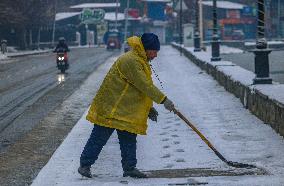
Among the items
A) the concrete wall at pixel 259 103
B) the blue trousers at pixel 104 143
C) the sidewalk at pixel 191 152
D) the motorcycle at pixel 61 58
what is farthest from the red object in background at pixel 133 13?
the blue trousers at pixel 104 143

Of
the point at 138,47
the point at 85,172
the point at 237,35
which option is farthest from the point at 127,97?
the point at 237,35

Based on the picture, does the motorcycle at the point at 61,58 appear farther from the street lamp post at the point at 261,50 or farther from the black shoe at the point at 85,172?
the black shoe at the point at 85,172

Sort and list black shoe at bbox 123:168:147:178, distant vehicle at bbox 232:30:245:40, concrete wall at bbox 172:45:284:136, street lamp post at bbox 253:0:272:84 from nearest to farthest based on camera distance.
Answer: black shoe at bbox 123:168:147:178 → concrete wall at bbox 172:45:284:136 → street lamp post at bbox 253:0:272:84 → distant vehicle at bbox 232:30:245:40

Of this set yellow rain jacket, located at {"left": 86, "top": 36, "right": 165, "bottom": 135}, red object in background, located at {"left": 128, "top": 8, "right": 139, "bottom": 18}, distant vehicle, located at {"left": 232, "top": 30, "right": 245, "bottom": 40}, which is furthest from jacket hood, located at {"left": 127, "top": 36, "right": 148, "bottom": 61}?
red object in background, located at {"left": 128, "top": 8, "right": 139, "bottom": 18}

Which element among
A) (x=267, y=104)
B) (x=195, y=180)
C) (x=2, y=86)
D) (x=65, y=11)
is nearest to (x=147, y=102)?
(x=195, y=180)

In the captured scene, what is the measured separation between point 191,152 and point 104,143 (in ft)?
5.57

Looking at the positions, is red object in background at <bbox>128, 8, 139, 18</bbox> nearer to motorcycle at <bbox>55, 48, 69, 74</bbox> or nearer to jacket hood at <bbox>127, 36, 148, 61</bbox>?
motorcycle at <bbox>55, 48, 69, 74</bbox>

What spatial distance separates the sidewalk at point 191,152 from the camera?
252 inches

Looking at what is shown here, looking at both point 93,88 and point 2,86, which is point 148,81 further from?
point 2,86

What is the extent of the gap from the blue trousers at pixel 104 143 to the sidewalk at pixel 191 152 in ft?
0.66

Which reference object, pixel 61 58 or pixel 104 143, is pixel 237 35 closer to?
pixel 61 58

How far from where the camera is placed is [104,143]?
652 cm

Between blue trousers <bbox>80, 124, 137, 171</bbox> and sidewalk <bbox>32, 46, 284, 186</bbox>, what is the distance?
0.66 ft

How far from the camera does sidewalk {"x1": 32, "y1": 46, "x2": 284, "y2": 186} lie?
21.0ft
